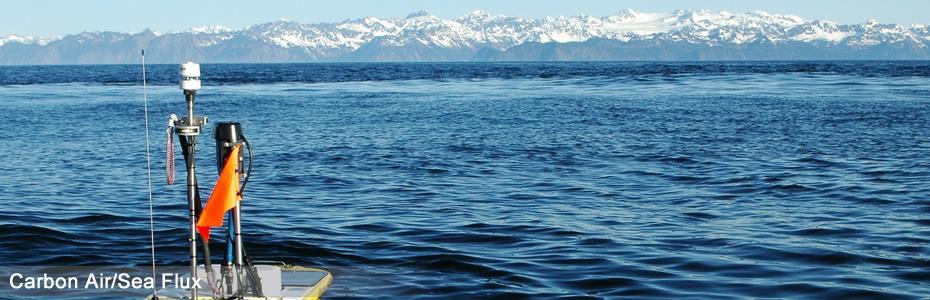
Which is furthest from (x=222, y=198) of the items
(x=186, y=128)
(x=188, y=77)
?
(x=188, y=77)

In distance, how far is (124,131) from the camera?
40.0 m

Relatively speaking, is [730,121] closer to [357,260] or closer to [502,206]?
[502,206]

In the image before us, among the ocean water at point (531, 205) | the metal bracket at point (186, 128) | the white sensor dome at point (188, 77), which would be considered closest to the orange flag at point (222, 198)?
the metal bracket at point (186, 128)

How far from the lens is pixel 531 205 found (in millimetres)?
20797

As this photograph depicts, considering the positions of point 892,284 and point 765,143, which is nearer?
point 892,284

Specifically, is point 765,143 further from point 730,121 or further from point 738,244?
point 738,244

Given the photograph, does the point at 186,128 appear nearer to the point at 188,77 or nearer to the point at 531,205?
the point at 188,77

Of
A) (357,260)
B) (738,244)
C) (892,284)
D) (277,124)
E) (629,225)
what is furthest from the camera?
(277,124)

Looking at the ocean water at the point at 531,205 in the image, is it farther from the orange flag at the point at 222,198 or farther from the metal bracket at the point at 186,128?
the metal bracket at the point at 186,128

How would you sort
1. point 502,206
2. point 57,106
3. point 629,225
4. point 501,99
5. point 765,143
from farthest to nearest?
point 501,99 < point 57,106 < point 765,143 < point 502,206 < point 629,225

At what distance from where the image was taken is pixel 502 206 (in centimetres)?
2070

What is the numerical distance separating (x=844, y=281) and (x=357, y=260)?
6.10 meters

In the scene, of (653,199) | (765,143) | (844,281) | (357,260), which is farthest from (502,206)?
(765,143)

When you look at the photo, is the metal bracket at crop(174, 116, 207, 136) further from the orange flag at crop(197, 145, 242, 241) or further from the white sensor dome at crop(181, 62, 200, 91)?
the orange flag at crop(197, 145, 242, 241)
